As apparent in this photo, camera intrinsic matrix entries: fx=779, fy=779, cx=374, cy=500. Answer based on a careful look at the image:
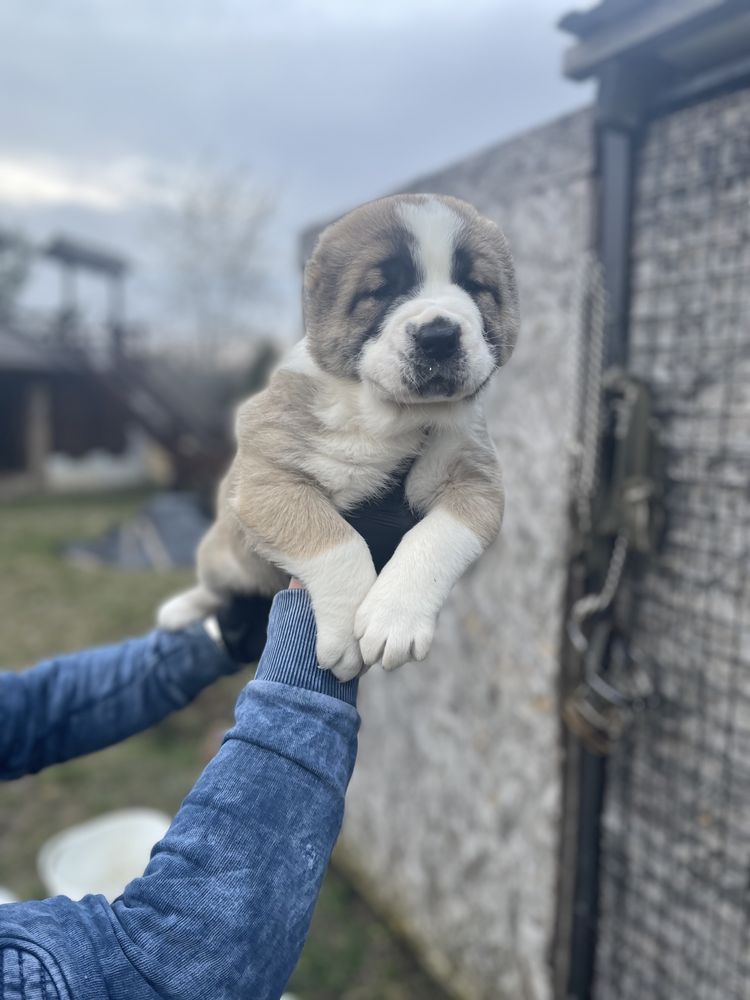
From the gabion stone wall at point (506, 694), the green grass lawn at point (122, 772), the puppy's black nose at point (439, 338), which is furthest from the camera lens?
the green grass lawn at point (122, 772)

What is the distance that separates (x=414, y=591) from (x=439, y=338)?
437 millimetres

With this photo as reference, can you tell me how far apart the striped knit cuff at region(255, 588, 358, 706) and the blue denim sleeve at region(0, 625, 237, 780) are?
0.79 meters

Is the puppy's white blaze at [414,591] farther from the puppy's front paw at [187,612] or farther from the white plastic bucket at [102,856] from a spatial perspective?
the white plastic bucket at [102,856]

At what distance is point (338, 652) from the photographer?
136cm

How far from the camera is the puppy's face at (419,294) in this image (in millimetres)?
1156

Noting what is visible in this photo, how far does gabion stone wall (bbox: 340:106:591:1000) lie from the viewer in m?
3.27

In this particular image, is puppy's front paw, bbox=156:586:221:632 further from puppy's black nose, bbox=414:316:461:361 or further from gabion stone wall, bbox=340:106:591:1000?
gabion stone wall, bbox=340:106:591:1000

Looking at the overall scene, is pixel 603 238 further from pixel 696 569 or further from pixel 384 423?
pixel 384 423

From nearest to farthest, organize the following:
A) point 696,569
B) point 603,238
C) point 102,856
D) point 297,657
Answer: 1. point 297,657
2. point 696,569
3. point 603,238
4. point 102,856

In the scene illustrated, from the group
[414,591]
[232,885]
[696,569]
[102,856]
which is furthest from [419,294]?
[102,856]

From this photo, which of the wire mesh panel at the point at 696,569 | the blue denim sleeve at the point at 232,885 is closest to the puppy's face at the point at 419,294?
the blue denim sleeve at the point at 232,885

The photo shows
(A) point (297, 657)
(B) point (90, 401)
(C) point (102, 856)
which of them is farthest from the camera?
(B) point (90, 401)

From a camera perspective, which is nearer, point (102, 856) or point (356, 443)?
point (356, 443)

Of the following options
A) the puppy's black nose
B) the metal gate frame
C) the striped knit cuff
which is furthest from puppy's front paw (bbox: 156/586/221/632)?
the metal gate frame
